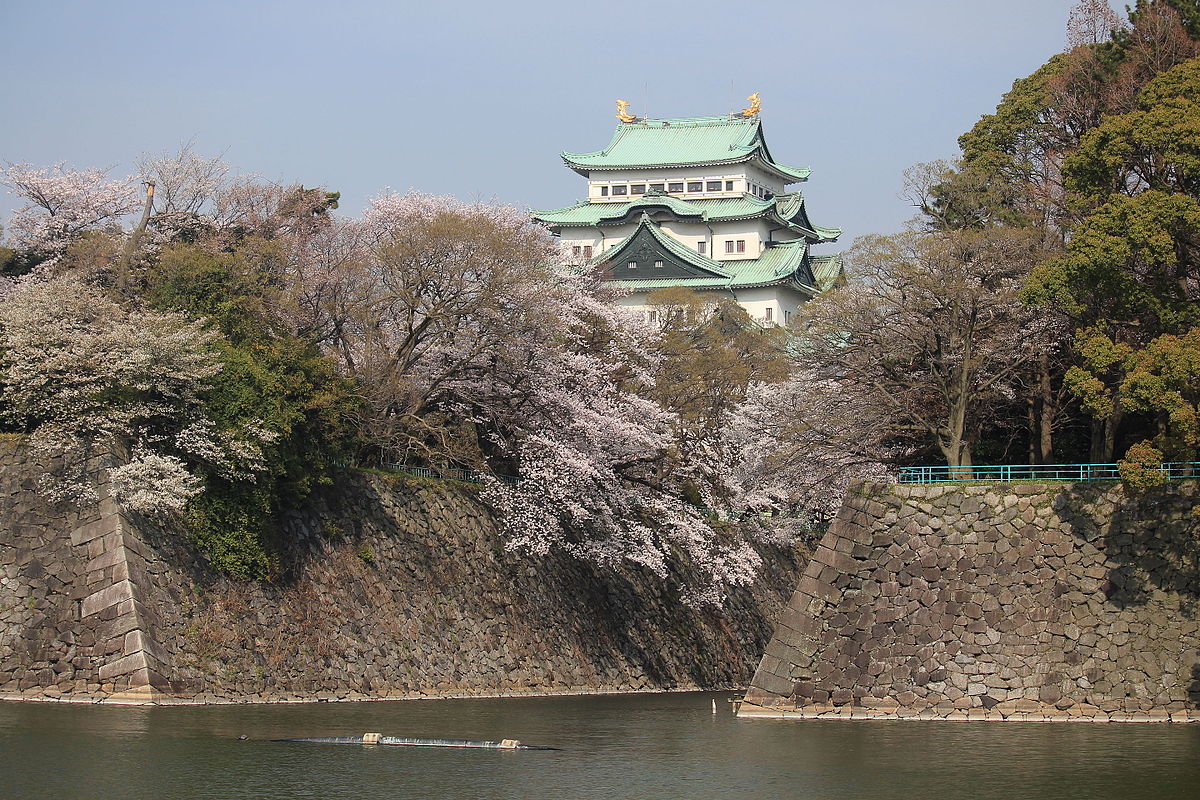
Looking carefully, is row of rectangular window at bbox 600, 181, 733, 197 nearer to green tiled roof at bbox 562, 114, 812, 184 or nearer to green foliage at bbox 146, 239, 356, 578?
green tiled roof at bbox 562, 114, 812, 184

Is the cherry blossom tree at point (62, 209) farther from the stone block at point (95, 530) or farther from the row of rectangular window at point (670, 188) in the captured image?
the row of rectangular window at point (670, 188)

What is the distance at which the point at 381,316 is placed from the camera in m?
37.6

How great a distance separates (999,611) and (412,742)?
12524 mm

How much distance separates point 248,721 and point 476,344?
42.8 ft

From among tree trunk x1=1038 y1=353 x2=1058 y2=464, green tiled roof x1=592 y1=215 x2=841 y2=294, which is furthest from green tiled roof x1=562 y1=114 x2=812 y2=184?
tree trunk x1=1038 y1=353 x2=1058 y2=464

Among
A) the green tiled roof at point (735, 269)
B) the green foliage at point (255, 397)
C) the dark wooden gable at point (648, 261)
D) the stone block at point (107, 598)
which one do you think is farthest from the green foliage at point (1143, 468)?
the dark wooden gable at point (648, 261)

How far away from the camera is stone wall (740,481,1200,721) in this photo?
29.4 meters

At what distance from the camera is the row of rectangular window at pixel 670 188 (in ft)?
297

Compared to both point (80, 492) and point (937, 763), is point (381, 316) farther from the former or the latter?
point (937, 763)

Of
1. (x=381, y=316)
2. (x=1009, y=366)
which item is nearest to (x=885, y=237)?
(x=1009, y=366)

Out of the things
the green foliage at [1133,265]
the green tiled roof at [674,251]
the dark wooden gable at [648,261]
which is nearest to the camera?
the green foliage at [1133,265]

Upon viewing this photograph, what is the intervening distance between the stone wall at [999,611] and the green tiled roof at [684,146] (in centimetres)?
5993

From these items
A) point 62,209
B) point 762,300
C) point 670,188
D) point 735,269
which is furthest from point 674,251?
point 62,209

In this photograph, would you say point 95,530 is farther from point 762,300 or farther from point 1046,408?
point 762,300
